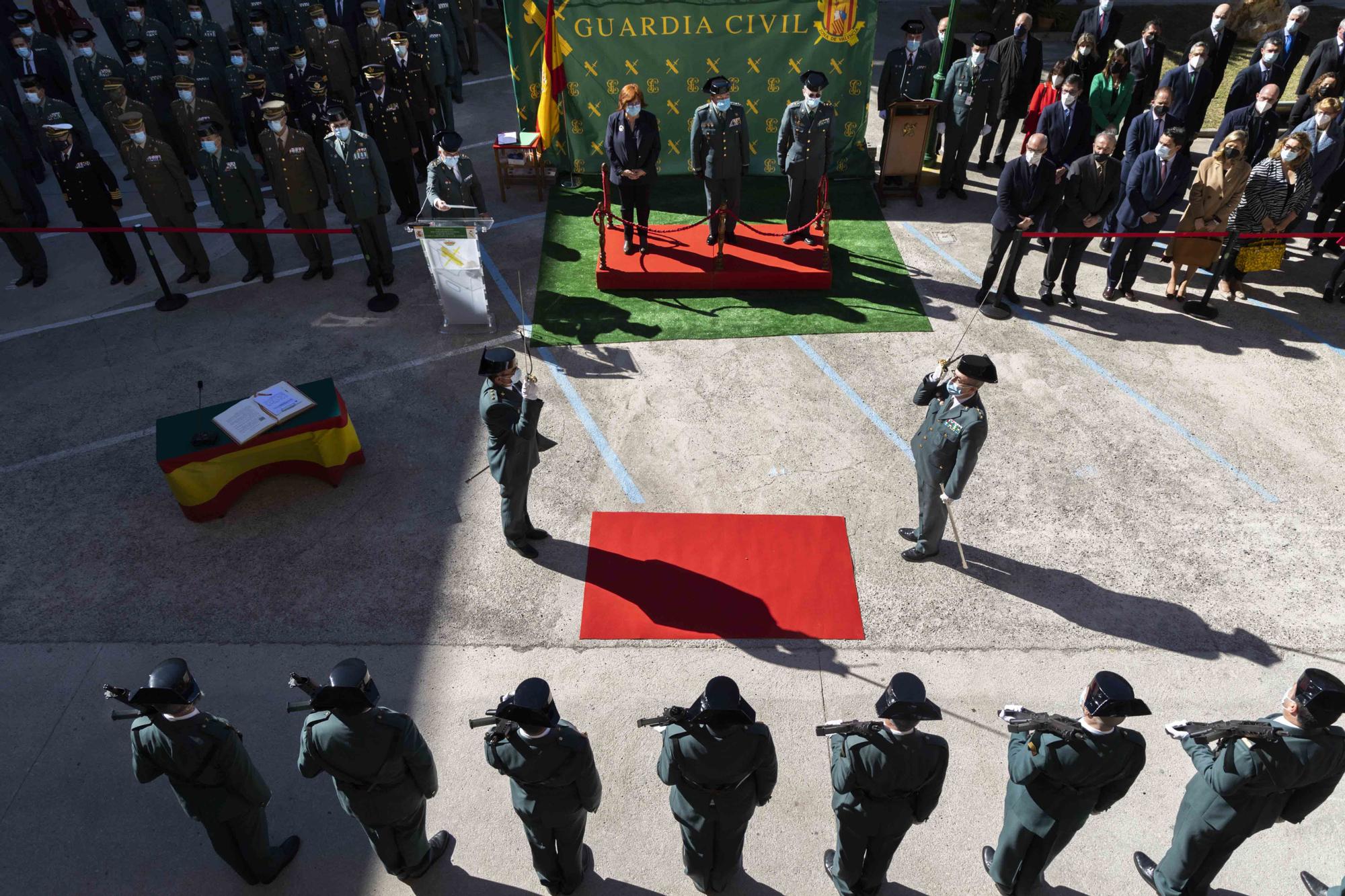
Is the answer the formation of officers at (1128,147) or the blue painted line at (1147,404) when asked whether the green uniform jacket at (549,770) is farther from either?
the formation of officers at (1128,147)

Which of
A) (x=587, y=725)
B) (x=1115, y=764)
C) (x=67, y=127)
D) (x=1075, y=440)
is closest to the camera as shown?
(x=1115, y=764)

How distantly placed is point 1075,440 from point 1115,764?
440cm

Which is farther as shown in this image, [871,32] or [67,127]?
[871,32]

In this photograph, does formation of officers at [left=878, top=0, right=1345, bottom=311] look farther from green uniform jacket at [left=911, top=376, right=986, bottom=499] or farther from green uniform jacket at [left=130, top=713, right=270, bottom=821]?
green uniform jacket at [left=130, top=713, right=270, bottom=821]

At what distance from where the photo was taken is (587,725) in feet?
18.6

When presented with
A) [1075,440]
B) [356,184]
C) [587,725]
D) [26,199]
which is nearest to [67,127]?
[26,199]

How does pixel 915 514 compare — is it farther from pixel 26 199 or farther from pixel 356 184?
pixel 26 199

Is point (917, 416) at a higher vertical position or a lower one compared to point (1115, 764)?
lower

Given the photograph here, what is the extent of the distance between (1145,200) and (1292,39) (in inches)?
197

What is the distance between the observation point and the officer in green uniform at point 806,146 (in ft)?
31.6

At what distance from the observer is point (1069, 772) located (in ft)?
13.3

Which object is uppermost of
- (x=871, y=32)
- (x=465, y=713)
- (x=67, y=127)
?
(x=871, y=32)

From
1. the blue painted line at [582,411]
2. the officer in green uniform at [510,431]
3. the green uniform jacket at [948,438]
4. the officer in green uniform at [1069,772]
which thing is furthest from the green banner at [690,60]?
the officer in green uniform at [1069,772]

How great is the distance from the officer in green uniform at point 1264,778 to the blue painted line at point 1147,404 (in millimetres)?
3904
